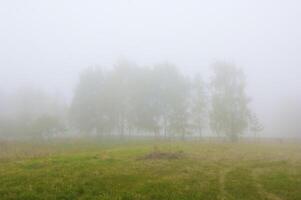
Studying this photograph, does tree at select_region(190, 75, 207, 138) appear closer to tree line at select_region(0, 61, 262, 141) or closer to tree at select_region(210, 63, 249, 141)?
tree line at select_region(0, 61, 262, 141)

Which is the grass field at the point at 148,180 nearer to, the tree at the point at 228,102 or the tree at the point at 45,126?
the tree at the point at 228,102

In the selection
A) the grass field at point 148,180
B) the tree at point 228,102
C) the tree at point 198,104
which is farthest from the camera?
the tree at point 198,104

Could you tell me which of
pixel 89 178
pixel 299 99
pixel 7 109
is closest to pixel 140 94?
pixel 89 178

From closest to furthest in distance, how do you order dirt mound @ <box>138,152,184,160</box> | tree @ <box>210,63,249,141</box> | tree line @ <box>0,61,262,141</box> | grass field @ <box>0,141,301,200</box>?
grass field @ <box>0,141,301,200</box> → dirt mound @ <box>138,152,184,160</box> → tree @ <box>210,63,249,141</box> → tree line @ <box>0,61,262,141</box>

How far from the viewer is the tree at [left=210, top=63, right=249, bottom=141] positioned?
59.7 metres

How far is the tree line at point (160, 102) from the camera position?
200 ft

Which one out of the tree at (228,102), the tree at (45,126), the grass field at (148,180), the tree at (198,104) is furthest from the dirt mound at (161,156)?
the tree at (198,104)

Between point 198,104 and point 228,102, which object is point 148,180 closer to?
point 228,102

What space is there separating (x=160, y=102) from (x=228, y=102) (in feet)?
52.4

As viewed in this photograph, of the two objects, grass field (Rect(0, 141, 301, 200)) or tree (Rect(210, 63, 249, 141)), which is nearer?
grass field (Rect(0, 141, 301, 200))

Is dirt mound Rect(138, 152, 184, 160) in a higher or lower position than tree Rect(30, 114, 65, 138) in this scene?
lower

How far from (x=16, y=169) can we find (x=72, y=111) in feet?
146

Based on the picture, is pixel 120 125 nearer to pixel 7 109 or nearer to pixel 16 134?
pixel 16 134

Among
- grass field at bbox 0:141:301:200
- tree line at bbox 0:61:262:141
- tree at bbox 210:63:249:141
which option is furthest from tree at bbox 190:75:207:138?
grass field at bbox 0:141:301:200
